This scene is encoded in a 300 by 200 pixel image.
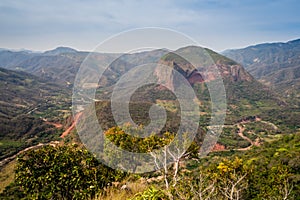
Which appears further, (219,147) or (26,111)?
(26,111)

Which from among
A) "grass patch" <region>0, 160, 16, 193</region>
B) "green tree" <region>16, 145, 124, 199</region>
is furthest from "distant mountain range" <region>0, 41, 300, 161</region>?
"green tree" <region>16, 145, 124, 199</region>

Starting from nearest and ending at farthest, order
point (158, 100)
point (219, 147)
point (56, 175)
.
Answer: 1. point (56, 175)
2. point (219, 147)
3. point (158, 100)

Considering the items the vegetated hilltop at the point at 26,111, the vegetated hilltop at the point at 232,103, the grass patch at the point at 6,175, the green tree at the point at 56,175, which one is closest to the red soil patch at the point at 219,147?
the vegetated hilltop at the point at 232,103

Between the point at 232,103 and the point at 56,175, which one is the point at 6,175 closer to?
the point at 56,175

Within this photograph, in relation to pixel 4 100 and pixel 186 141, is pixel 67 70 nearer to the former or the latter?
pixel 4 100

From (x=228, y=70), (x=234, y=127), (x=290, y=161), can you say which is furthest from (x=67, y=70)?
(x=290, y=161)

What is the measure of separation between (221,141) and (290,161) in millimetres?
29215

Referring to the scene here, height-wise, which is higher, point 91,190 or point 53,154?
point 53,154

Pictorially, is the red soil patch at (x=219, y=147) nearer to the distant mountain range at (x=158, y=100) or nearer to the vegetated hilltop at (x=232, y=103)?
the vegetated hilltop at (x=232, y=103)

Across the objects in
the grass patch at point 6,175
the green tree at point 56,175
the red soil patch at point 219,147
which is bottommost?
the red soil patch at point 219,147

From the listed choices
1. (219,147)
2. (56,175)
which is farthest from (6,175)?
(219,147)

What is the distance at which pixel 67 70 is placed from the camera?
194500mm

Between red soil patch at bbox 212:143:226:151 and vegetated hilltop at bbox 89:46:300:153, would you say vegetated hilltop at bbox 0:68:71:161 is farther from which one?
red soil patch at bbox 212:143:226:151

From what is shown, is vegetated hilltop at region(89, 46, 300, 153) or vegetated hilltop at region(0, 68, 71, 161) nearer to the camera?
vegetated hilltop at region(0, 68, 71, 161)
